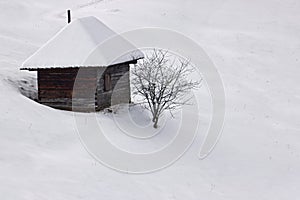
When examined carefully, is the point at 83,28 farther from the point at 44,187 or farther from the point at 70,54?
the point at 44,187

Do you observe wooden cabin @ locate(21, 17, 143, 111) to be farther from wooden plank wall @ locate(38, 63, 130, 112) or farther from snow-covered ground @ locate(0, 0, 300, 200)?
snow-covered ground @ locate(0, 0, 300, 200)

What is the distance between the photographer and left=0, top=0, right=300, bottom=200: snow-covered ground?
475 inches

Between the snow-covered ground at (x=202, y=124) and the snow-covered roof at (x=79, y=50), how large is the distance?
189 cm

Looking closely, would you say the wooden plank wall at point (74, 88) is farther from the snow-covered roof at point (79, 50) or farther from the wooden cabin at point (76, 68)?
the snow-covered roof at point (79, 50)

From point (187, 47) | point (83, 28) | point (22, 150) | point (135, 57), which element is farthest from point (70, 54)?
point (187, 47)

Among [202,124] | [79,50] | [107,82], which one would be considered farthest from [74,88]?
[202,124]

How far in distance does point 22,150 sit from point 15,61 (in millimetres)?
11158

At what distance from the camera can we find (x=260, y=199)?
13.5m

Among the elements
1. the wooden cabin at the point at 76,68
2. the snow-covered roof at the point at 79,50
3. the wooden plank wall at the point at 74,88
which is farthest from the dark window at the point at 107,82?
the snow-covered roof at the point at 79,50

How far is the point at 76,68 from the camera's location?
17.2 m

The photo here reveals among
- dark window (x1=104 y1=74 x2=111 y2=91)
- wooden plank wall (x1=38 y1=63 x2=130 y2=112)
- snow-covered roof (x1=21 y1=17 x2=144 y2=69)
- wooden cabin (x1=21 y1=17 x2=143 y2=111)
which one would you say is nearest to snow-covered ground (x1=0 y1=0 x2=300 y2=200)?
wooden plank wall (x1=38 y1=63 x2=130 y2=112)

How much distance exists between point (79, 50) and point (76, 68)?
753 millimetres

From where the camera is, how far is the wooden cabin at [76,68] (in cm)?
1692

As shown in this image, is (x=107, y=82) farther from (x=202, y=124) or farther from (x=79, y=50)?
(x=202, y=124)
